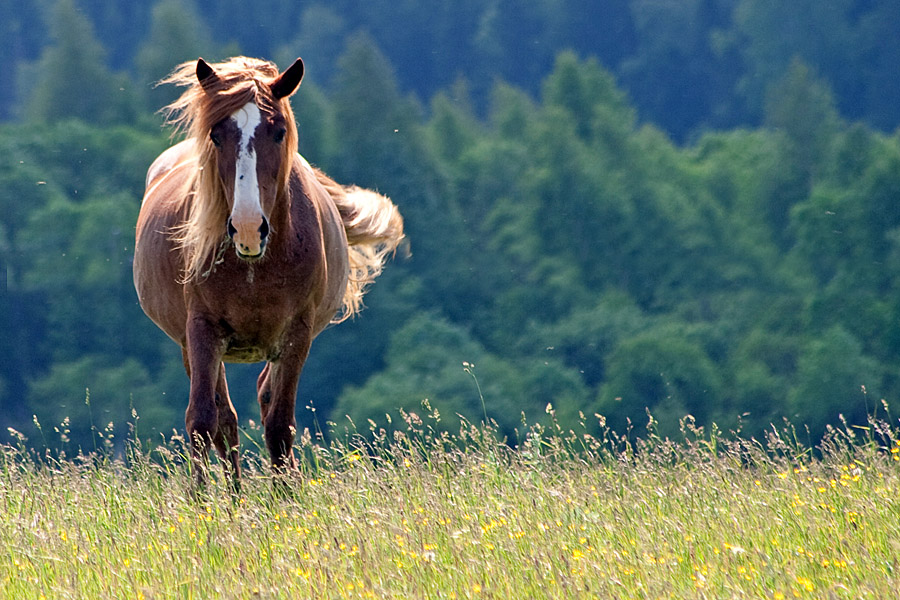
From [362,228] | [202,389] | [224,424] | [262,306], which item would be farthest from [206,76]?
[362,228]

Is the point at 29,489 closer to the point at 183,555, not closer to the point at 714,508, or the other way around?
the point at 183,555

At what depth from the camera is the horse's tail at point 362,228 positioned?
25.3ft

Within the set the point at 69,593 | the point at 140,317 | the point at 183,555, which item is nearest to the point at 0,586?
the point at 69,593

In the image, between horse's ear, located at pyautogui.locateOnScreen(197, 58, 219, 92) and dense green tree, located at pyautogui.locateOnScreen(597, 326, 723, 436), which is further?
dense green tree, located at pyautogui.locateOnScreen(597, 326, 723, 436)

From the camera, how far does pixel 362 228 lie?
773cm

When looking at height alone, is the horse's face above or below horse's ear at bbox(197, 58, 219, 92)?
below

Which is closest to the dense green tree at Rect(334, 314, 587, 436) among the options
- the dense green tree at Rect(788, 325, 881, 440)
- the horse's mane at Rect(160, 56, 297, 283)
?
the dense green tree at Rect(788, 325, 881, 440)

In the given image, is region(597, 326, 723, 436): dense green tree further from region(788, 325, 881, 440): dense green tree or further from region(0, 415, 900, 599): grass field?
region(0, 415, 900, 599): grass field

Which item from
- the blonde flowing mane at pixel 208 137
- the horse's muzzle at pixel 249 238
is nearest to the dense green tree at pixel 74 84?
the blonde flowing mane at pixel 208 137

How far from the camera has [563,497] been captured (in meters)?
4.61

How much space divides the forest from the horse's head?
28.6m

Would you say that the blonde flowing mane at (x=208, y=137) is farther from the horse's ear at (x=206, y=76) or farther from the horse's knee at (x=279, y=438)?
the horse's knee at (x=279, y=438)

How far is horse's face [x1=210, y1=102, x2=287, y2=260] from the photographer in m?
5.00

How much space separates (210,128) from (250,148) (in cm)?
27
